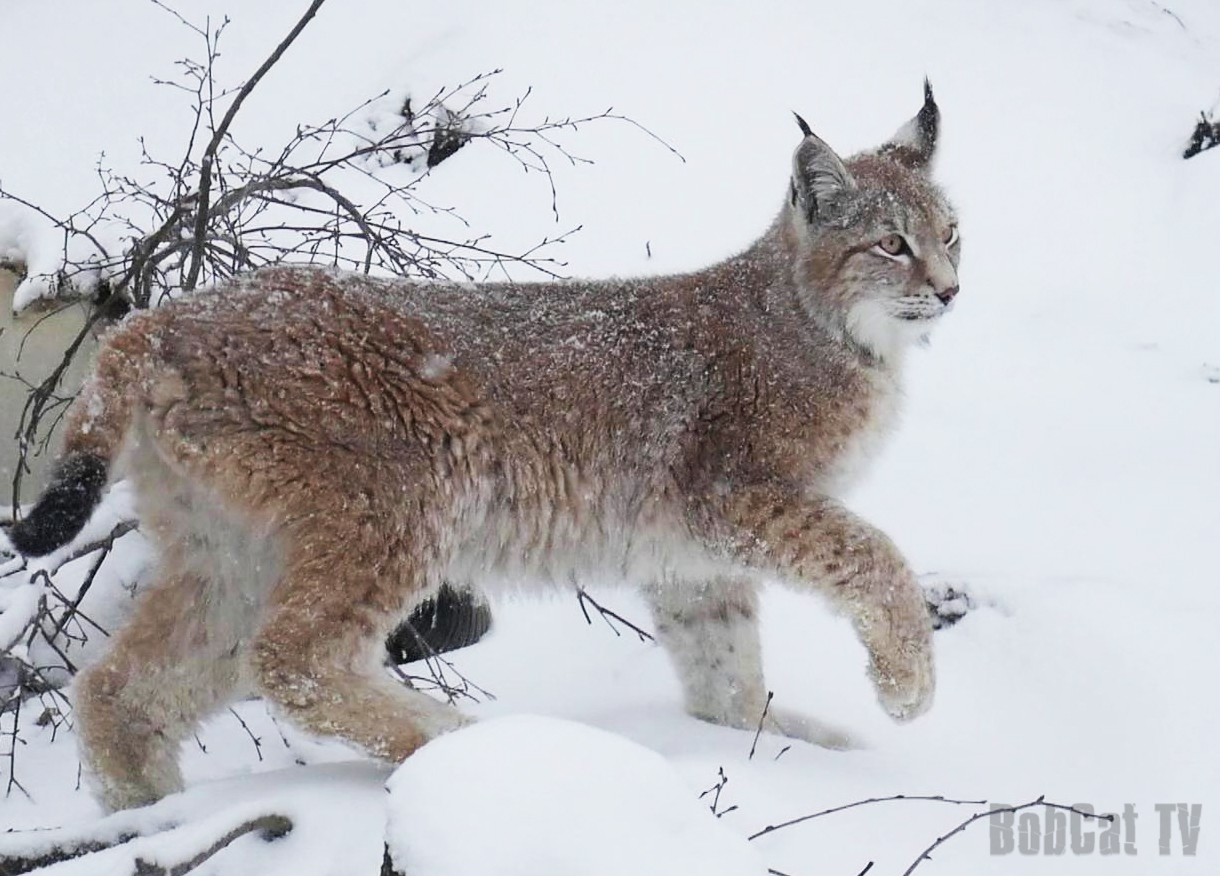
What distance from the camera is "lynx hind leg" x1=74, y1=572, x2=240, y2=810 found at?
412cm

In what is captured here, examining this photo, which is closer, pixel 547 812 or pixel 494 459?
pixel 547 812

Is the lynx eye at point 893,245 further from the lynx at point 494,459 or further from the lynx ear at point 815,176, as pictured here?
the lynx ear at point 815,176

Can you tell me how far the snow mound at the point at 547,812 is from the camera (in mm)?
2486

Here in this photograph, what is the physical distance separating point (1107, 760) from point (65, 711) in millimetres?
4084

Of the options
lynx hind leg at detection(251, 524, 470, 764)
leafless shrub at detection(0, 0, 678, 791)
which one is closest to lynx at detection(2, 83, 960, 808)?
lynx hind leg at detection(251, 524, 470, 764)

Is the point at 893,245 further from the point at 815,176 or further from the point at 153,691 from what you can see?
the point at 153,691

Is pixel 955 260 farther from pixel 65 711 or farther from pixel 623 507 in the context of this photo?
pixel 65 711

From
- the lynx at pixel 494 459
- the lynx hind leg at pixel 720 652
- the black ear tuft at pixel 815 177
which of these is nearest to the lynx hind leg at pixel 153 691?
the lynx at pixel 494 459

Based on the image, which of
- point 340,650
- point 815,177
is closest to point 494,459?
point 340,650

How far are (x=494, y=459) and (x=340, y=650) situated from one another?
0.81m

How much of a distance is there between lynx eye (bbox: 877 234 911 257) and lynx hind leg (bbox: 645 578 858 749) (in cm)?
130

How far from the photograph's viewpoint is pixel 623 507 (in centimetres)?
473

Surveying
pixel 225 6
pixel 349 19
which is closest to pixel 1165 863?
pixel 349 19

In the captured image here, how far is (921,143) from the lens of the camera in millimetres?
5422
